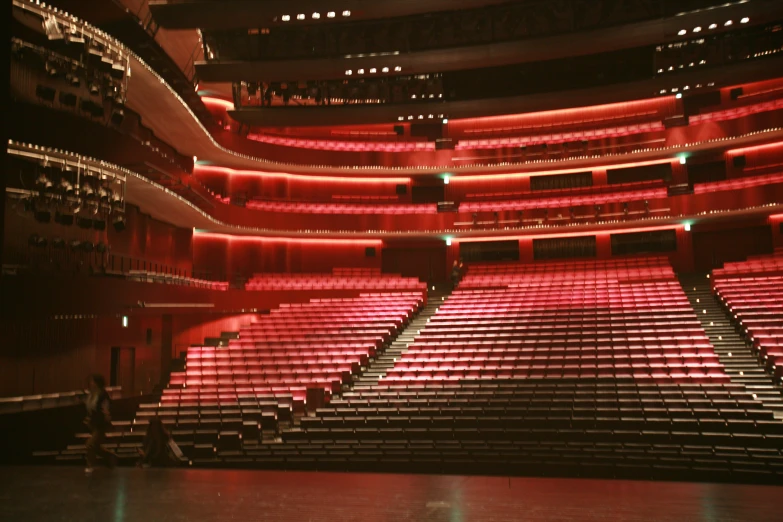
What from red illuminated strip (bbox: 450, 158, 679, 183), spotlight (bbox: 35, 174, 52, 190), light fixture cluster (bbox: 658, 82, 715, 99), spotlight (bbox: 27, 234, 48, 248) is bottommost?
spotlight (bbox: 27, 234, 48, 248)

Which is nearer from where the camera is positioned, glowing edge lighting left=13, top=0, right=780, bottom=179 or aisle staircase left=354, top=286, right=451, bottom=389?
glowing edge lighting left=13, top=0, right=780, bottom=179

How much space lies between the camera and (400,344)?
40.5ft

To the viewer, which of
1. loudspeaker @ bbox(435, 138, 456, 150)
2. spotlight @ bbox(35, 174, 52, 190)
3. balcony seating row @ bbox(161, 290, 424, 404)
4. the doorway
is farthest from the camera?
loudspeaker @ bbox(435, 138, 456, 150)

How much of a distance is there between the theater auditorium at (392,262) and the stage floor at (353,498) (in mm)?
48

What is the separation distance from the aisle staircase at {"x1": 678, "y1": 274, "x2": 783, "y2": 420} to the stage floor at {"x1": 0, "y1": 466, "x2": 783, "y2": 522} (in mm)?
3698

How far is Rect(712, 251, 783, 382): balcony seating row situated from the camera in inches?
387

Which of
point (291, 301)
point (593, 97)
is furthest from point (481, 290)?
point (593, 97)

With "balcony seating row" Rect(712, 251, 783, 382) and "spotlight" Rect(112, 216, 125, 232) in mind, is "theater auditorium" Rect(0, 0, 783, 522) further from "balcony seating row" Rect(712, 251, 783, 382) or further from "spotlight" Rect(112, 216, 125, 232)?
"spotlight" Rect(112, 216, 125, 232)

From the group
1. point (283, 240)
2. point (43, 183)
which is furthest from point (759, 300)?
point (43, 183)

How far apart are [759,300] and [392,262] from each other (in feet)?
31.4

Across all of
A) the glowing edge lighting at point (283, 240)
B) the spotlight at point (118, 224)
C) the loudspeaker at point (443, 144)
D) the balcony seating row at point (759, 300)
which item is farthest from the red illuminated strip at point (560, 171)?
the spotlight at point (118, 224)

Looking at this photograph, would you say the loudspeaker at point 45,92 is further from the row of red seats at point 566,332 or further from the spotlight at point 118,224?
the row of red seats at point 566,332

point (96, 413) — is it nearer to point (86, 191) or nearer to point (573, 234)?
point (86, 191)

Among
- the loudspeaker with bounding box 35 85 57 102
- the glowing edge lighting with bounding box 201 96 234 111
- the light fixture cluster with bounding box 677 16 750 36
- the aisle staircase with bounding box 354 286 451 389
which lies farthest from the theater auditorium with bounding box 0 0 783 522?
the glowing edge lighting with bounding box 201 96 234 111
